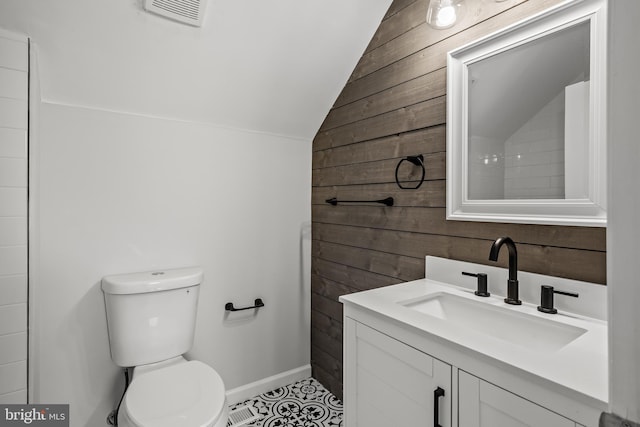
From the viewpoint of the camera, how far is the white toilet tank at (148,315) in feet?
5.12

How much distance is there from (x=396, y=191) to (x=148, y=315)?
4.44 ft

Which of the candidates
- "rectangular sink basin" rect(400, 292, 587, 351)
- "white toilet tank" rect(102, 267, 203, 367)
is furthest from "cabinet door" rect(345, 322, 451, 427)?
"white toilet tank" rect(102, 267, 203, 367)

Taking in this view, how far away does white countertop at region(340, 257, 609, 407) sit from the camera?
674 millimetres

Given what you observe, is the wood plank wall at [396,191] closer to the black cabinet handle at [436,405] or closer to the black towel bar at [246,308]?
the black towel bar at [246,308]

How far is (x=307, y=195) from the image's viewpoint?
2.32 metres

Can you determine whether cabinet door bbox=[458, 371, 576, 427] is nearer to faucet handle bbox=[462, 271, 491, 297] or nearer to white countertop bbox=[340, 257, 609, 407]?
white countertop bbox=[340, 257, 609, 407]

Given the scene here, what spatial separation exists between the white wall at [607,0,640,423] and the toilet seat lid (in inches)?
47.7

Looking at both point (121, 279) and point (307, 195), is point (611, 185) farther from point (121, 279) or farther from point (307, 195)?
point (307, 195)

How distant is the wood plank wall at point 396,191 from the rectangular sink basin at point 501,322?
188mm

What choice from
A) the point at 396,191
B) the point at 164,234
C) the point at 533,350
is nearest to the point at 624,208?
the point at 533,350

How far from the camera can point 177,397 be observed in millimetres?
1304

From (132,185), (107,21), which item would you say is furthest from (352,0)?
(132,185)

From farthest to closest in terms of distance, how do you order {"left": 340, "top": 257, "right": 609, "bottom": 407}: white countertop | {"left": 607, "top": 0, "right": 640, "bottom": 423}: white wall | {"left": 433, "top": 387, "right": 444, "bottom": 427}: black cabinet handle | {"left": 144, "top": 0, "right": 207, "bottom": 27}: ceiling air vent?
{"left": 144, "top": 0, "right": 207, "bottom": 27}: ceiling air vent < {"left": 433, "top": 387, "right": 444, "bottom": 427}: black cabinet handle < {"left": 340, "top": 257, "right": 609, "bottom": 407}: white countertop < {"left": 607, "top": 0, "right": 640, "bottom": 423}: white wall

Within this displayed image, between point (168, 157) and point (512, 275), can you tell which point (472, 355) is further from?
point (168, 157)
